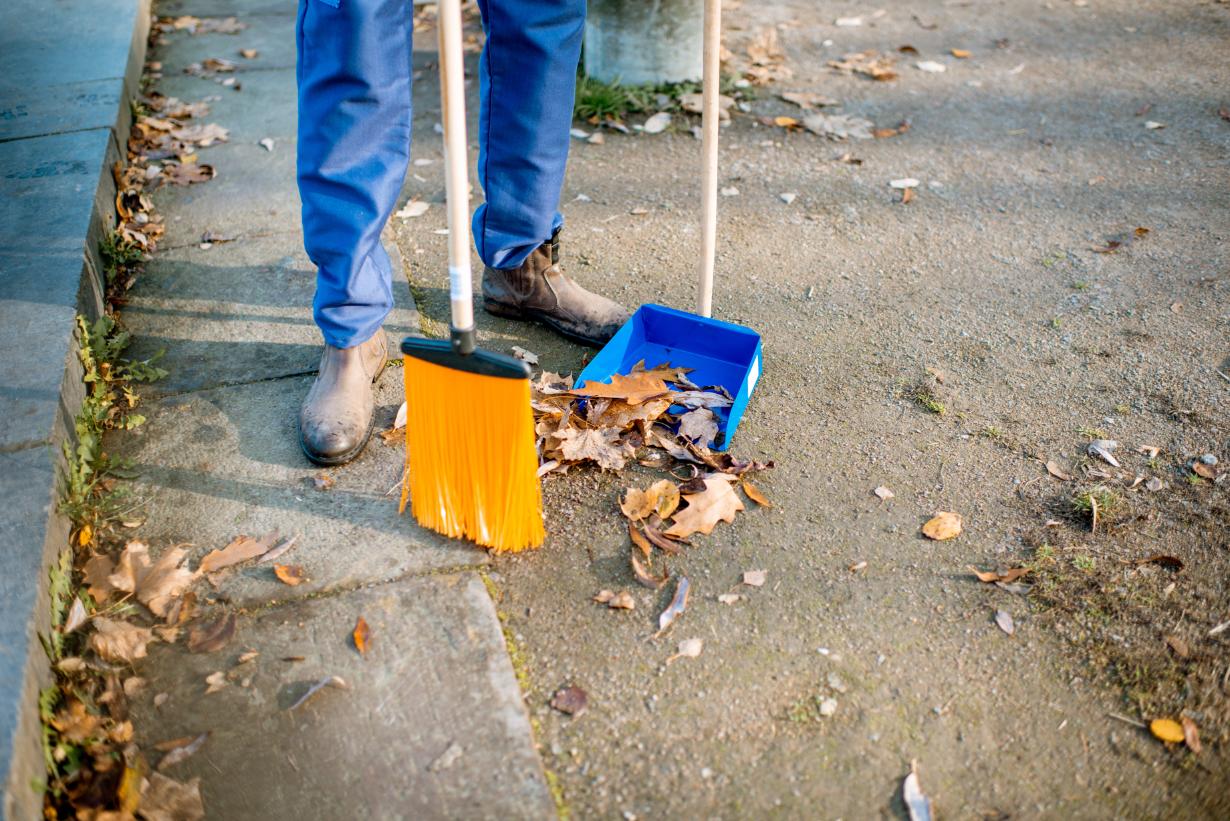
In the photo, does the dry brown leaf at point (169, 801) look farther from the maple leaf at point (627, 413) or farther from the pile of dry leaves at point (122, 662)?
the maple leaf at point (627, 413)

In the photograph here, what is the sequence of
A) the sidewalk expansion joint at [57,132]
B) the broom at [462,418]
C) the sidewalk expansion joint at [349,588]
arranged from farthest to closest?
the sidewalk expansion joint at [57,132], the sidewalk expansion joint at [349,588], the broom at [462,418]

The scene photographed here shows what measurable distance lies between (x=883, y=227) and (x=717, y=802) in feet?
7.81

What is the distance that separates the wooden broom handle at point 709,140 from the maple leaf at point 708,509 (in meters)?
0.57

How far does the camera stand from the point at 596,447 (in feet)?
7.84

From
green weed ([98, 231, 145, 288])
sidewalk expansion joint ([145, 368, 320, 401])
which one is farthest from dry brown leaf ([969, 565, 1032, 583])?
green weed ([98, 231, 145, 288])

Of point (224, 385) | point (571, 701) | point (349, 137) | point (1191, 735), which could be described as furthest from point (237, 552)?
point (1191, 735)

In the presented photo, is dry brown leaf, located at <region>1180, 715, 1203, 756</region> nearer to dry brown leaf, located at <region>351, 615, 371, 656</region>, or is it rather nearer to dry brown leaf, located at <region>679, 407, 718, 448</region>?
dry brown leaf, located at <region>679, 407, 718, 448</region>

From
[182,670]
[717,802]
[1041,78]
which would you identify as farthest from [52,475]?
[1041,78]

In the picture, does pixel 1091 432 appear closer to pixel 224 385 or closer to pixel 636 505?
pixel 636 505

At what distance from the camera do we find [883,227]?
3.48 metres

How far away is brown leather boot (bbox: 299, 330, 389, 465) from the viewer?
2.38m

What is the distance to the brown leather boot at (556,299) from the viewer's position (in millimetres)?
2824

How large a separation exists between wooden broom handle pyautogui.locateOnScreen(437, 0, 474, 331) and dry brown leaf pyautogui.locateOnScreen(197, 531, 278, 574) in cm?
71

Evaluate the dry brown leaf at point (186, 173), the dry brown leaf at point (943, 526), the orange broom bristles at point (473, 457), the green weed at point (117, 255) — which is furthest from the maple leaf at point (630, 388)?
the dry brown leaf at point (186, 173)
